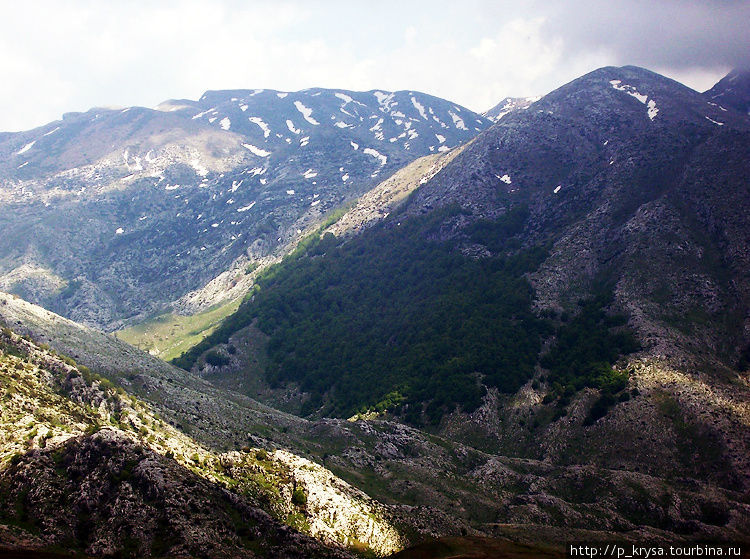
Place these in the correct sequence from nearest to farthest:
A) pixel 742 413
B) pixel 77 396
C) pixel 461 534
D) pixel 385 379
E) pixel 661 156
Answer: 1. pixel 461 534
2. pixel 77 396
3. pixel 742 413
4. pixel 385 379
5. pixel 661 156

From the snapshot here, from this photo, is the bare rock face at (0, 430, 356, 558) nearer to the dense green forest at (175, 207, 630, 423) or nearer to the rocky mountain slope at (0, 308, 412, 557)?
the rocky mountain slope at (0, 308, 412, 557)

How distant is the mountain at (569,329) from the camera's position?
9606cm

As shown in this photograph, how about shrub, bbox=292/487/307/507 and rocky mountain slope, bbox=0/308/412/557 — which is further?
shrub, bbox=292/487/307/507

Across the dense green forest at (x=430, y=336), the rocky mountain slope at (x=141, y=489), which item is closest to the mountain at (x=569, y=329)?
the dense green forest at (x=430, y=336)

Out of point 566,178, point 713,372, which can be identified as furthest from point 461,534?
point 566,178

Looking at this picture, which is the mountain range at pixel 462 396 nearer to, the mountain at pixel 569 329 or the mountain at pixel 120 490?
the mountain at pixel 120 490

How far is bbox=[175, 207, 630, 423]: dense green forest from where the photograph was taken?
124500 mm

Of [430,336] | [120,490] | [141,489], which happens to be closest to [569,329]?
[430,336]

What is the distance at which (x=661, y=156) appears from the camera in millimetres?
174875

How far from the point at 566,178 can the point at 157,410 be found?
16987cm

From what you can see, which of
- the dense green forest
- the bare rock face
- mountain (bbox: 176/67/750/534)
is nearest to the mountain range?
the bare rock face

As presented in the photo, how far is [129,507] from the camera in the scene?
4975 cm

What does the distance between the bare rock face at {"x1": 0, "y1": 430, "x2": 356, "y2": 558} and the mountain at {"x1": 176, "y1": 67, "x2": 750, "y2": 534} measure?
6112 cm

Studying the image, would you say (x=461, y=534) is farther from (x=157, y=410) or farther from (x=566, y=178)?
(x=566, y=178)
